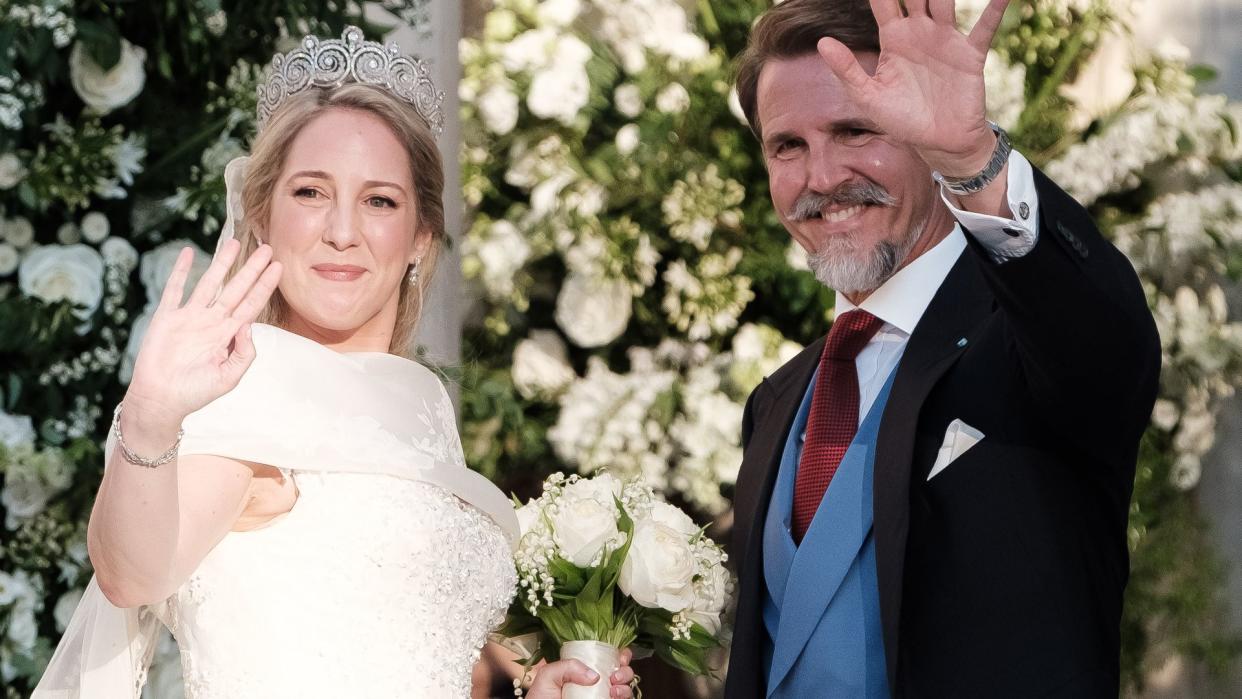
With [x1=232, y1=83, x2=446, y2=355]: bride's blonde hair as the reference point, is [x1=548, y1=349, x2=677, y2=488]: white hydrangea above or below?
below

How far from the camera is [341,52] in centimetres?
292

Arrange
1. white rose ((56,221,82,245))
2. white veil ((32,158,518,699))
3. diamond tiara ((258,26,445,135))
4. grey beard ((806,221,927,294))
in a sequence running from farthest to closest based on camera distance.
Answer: white rose ((56,221,82,245)) < grey beard ((806,221,927,294)) < diamond tiara ((258,26,445,135)) < white veil ((32,158,518,699))

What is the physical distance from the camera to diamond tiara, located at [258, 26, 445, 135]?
2898 mm

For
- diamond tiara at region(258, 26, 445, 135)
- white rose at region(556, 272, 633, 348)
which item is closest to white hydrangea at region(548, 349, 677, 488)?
white rose at region(556, 272, 633, 348)

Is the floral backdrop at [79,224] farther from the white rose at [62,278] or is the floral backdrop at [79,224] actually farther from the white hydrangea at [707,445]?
the white hydrangea at [707,445]

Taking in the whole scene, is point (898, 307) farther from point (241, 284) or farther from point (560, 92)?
point (560, 92)

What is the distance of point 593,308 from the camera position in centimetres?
473

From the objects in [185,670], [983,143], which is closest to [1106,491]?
[983,143]

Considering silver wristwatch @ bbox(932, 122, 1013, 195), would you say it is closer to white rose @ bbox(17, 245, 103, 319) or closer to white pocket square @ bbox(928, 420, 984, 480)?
white pocket square @ bbox(928, 420, 984, 480)

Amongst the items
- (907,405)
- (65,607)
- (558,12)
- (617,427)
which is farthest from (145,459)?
(558,12)

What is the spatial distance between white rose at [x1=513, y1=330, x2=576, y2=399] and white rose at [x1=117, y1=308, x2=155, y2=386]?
143 centimetres

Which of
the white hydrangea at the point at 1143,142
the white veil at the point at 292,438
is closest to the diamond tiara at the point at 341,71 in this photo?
the white veil at the point at 292,438

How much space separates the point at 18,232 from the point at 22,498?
2.08ft

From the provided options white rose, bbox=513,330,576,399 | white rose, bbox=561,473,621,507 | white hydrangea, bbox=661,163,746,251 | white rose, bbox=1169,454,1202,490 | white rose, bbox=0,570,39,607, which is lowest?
white rose, bbox=1169,454,1202,490
